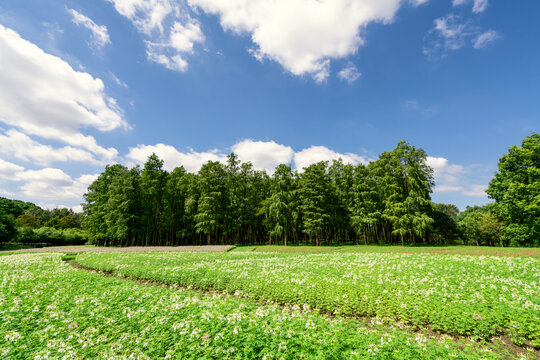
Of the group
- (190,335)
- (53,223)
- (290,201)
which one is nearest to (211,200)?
(290,201)

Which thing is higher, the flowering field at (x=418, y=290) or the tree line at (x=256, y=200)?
the tree line at (x=256, y=200)

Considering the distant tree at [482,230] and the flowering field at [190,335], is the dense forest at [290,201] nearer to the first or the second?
the distant tree at [482,230]

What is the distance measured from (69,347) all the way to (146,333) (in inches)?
70.7

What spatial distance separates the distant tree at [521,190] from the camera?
3272cm

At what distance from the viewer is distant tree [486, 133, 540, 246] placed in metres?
32.7

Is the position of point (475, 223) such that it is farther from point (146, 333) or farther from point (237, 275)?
point (146, 333)

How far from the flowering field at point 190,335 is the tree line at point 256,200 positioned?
3684cm

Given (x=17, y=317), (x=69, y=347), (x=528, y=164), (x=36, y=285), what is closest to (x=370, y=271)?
(x=69, y=347)

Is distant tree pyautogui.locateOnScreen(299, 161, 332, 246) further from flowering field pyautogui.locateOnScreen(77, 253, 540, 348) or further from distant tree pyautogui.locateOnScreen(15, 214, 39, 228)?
distant tree pyautogui.locateOnScreen(15, 214, 39, 228)

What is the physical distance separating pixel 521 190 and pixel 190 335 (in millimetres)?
50159

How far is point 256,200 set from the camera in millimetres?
56719

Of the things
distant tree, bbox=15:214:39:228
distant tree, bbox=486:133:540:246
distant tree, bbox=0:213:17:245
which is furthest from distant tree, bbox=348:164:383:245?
distant tree, bbox=15:214:39:228

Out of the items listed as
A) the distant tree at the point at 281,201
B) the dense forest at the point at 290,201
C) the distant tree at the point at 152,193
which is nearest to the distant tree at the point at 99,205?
the dense forest at the point at 290,201

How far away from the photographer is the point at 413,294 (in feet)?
33.5
